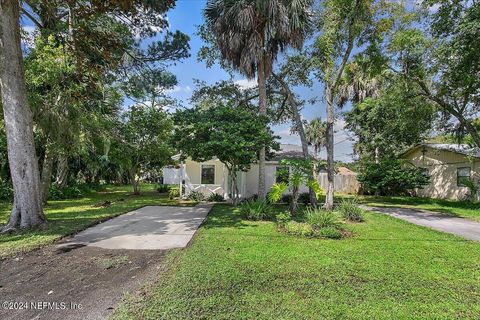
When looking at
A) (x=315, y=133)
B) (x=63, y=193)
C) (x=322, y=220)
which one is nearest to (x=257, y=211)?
(x=322, y=220)

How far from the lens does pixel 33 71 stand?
1114 cm

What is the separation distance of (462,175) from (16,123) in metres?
22.0

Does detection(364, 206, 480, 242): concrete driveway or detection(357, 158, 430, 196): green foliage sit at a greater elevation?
detection(357, 158, 430, 196): green foliage

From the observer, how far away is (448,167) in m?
18.0

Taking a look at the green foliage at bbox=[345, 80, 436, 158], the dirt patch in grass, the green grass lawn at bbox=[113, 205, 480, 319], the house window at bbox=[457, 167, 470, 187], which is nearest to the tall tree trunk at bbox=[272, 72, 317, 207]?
the green foliage at bbox=[345, 80, 436, 158]

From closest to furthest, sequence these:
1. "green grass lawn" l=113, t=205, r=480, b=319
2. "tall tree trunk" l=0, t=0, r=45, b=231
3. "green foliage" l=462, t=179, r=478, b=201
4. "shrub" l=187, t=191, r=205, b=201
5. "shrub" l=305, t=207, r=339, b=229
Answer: "green grass lawn" l=113, t=205, r=480, b=319 → "tall tree trunk" l=0, t=0, r=45, b=231 → "shrub" l=305, t=207, r=339, b=229 → "green foliage" l=462, t=179, r=478, b=201 → "shrub" l=187, t=191, r=205, b=201

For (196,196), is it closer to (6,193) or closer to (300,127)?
(300,127)

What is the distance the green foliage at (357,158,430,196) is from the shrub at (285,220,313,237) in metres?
11.8

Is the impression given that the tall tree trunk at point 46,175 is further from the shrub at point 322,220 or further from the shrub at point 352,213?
the shrub at point 352,213

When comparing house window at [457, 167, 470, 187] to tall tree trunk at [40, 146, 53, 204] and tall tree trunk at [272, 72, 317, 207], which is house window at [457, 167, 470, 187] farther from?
tall tree trunk at [40, 146, 53, 204]

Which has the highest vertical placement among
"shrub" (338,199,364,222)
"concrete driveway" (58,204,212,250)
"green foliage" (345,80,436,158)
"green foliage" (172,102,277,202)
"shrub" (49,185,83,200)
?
"green foliage" (345,80,436,158)

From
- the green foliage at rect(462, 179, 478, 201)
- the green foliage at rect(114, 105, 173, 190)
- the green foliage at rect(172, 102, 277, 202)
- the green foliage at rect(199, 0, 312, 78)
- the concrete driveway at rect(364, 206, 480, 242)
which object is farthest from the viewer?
the green foliage at rect(114, 105, 173, 190)

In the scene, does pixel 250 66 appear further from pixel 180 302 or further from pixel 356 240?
pixel 180 302

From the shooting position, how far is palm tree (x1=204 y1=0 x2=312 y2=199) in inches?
428
